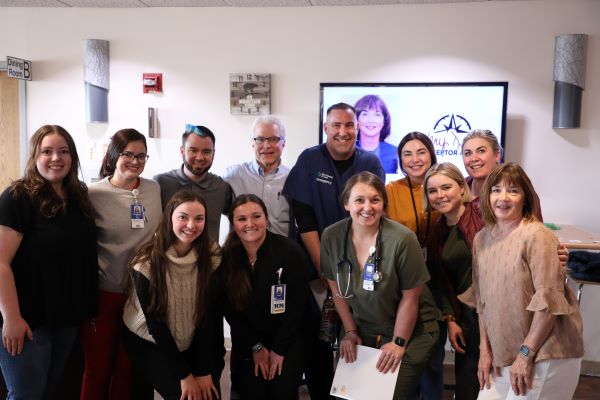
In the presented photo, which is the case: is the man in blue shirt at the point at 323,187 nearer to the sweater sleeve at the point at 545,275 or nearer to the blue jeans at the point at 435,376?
the blue jeans at the point at 435,376

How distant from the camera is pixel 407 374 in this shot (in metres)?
2.15

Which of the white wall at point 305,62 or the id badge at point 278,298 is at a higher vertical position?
the white wall at point 305,62

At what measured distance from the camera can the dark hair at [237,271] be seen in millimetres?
2305

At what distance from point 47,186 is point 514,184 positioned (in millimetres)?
1921

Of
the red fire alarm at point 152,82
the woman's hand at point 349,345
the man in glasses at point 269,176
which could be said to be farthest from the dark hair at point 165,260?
the red fire alarm at point 152,82

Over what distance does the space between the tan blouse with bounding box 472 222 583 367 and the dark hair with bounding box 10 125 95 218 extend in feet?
5.77

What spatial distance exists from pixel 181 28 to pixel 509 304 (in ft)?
11.0

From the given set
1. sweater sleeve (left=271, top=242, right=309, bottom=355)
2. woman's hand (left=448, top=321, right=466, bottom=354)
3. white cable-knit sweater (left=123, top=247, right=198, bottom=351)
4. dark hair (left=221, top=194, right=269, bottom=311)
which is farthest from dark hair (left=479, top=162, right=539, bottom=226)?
white cable-knit sweater (left=123, top=247, right=198, bottom=351)

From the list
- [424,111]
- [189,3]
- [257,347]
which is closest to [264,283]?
[257,347]

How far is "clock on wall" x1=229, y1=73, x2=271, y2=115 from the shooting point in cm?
396

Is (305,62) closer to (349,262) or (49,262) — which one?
(349,262)

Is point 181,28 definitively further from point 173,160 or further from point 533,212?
point 533,212

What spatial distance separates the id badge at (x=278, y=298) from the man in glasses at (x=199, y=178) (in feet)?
1.52

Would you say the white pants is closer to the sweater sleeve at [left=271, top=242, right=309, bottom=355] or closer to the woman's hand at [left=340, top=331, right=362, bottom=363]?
the woman's hand at [left=340, top=331, right=362, bottom=363]
